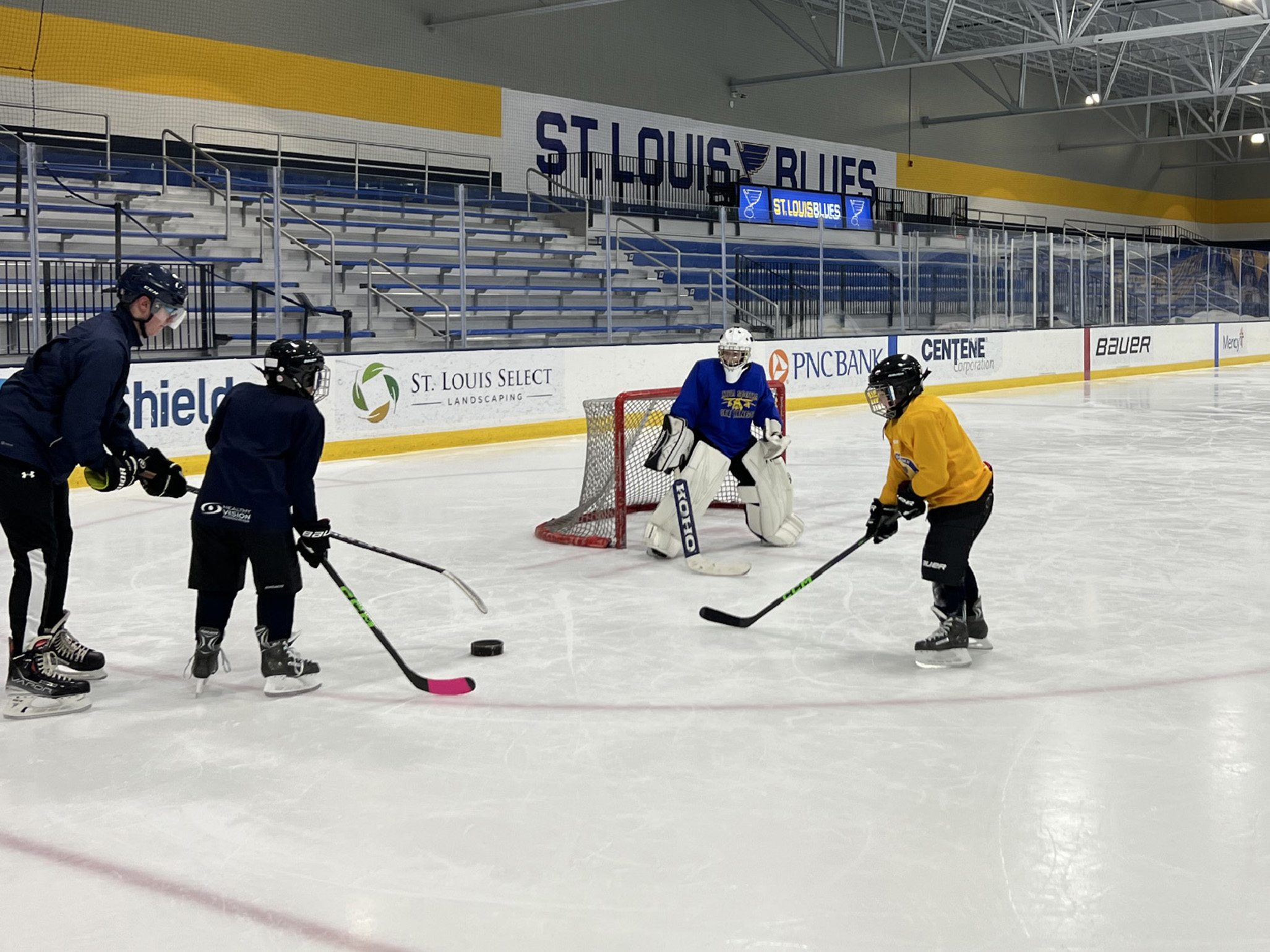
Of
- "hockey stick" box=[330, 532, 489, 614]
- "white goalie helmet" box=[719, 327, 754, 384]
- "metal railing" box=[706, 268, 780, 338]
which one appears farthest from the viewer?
"metal railing" box=[706, 268, 780, 338]

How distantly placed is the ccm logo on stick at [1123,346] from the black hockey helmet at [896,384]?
16.4 metres

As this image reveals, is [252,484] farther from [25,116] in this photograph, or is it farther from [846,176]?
[846,176]

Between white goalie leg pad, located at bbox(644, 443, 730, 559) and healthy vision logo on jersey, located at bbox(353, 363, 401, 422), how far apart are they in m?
4.69

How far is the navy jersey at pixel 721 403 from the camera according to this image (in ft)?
21.0

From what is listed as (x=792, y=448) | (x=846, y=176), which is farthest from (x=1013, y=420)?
(x=846, y=176)

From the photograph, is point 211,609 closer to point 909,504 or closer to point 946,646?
point 909,504

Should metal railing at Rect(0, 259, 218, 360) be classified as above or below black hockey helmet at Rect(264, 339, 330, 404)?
above

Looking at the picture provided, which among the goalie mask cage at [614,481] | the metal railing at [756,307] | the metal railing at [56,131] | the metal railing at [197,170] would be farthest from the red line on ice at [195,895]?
the metal railing at [756,307]

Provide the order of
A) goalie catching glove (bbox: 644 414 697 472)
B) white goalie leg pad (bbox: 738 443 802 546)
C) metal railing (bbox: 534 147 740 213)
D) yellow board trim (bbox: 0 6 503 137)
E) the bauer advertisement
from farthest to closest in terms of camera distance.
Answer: metal railing (bbox: 534 147 740 213), yellow board trim (bbox: 0 6 503 137), the bauer advertisement, white goalie leg pad (bbox: 738 443 802 546), goalie catching glove (bbox: 644 414 697 472)

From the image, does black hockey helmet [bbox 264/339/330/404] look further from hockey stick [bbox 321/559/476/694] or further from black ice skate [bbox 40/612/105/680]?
black ice skate [bbox 40/612/105/680]

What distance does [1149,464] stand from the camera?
9562 millimetres

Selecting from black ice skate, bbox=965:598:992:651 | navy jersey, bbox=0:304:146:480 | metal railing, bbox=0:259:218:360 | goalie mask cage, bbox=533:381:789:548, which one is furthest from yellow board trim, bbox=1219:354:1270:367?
navy jersey, bbox=0:304:146:480

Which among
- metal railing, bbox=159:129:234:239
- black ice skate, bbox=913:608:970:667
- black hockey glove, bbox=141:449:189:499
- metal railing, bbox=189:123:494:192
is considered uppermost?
metal railing, bbox=189:123:494:192

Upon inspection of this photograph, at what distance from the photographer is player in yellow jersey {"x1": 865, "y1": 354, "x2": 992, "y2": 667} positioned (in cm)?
418
